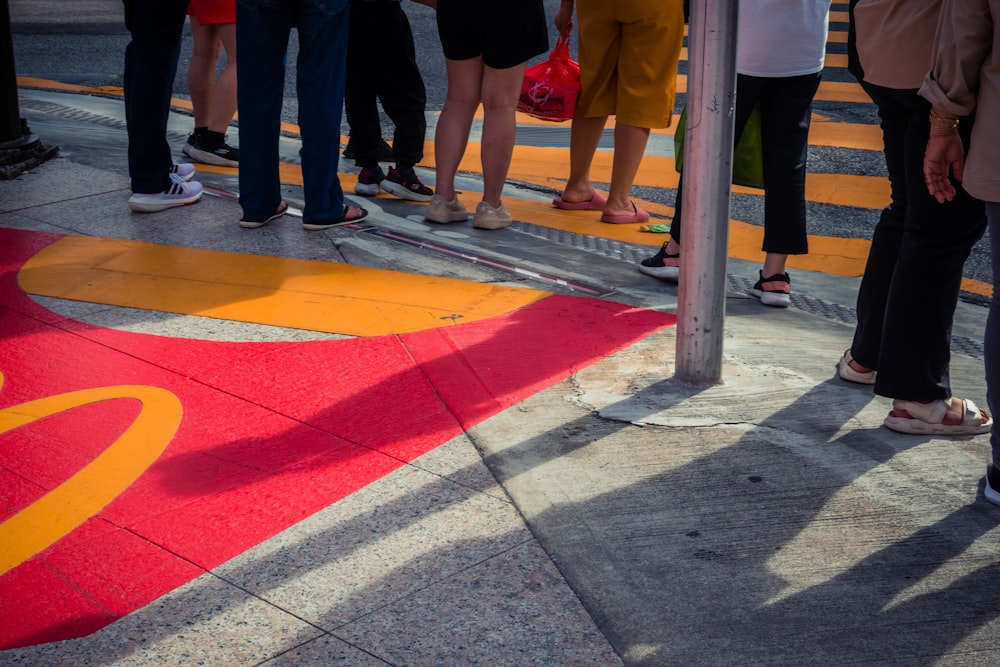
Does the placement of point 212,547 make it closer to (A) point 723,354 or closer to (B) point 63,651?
(B) point 63,651

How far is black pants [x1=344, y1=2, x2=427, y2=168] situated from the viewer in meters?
5.13

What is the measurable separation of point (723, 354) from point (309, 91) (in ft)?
6.84

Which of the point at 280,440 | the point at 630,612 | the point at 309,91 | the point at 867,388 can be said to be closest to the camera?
the point at 630,612

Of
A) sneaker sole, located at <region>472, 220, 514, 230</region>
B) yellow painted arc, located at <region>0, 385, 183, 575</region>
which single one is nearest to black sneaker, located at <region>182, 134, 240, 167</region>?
sneaker sole, located at <region>472, 220, 514, 230</region>

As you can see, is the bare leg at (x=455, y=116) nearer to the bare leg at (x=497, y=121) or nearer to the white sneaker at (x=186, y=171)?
the bare leg at (x=497, y=121)

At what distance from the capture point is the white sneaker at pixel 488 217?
4711 millimetres

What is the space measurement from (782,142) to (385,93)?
2098 millimetres

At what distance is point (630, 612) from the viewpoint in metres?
2.05

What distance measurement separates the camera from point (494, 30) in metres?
4.34

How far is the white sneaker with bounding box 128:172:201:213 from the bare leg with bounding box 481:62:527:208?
1.30 meters

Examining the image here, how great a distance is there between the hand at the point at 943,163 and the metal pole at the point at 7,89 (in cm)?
409

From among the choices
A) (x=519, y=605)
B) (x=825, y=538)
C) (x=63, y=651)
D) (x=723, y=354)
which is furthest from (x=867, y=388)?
(x=63, y=651)

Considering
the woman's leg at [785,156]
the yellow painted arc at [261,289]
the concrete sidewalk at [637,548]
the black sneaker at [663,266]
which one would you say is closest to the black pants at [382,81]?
the yellow painted arc at [261,289]

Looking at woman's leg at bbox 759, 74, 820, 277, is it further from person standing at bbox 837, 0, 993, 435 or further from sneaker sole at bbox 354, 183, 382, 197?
sneaker sole at bbox 354, 183, 382, 197
